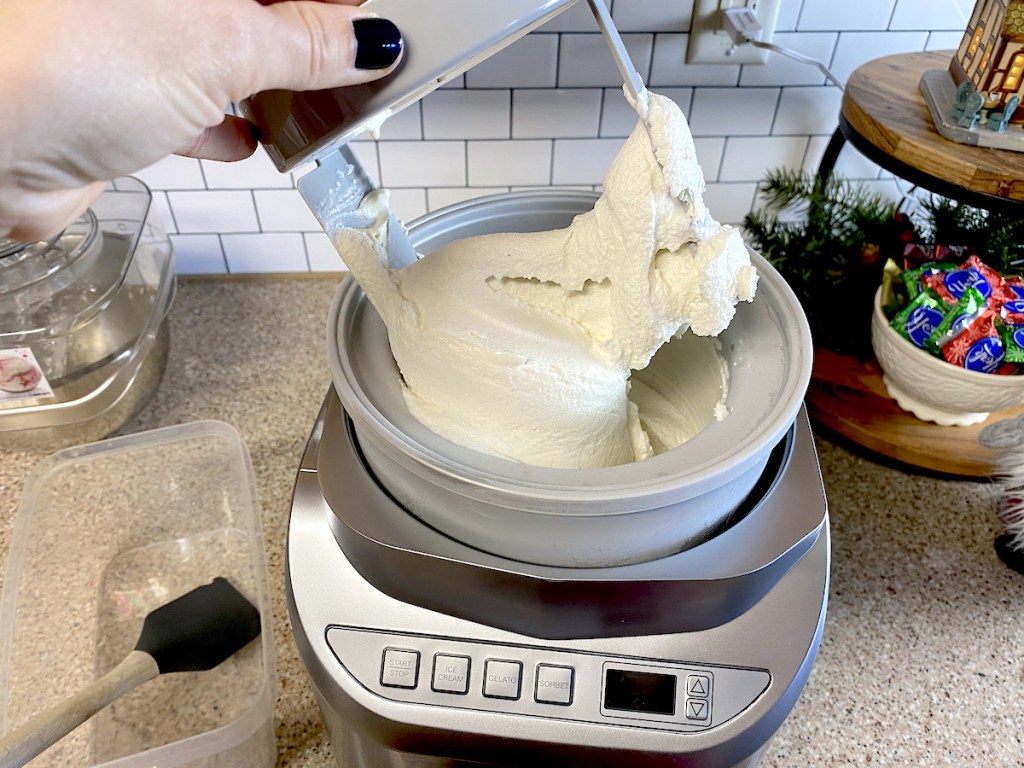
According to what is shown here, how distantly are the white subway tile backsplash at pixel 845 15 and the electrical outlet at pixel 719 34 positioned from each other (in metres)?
0.04

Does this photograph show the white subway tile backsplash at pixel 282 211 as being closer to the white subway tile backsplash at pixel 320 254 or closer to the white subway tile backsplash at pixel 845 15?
the white subway tile backsplash at pixel 320 254

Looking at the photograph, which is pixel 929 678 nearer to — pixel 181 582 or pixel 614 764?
pixel 614 764

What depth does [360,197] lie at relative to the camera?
542 mm

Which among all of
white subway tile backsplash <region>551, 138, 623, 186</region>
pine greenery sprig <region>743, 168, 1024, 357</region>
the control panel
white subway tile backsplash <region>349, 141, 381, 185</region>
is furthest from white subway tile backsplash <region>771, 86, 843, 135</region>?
the control panel

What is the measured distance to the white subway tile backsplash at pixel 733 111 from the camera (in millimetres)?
930

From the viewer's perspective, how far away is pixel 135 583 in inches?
28.7

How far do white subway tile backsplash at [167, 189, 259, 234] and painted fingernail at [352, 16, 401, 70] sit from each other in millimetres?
681

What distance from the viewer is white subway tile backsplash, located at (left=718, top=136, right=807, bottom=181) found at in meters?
0.98

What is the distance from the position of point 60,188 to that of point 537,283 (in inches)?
12.2

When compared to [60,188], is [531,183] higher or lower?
lower

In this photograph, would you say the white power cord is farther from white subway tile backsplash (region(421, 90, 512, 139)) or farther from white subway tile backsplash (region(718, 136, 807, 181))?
white subway tile backsplash (region(421, 90, 512, 139))

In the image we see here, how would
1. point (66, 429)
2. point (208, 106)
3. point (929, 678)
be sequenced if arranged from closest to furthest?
point (208, 106)
point (929, 678)
point (66, 429)

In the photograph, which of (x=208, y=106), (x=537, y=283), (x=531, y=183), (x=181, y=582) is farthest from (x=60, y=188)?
(x=531, y=183)

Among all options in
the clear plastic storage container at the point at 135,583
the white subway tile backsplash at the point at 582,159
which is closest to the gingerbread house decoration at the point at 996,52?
the white subway tile backsplash at the point at 582,159
